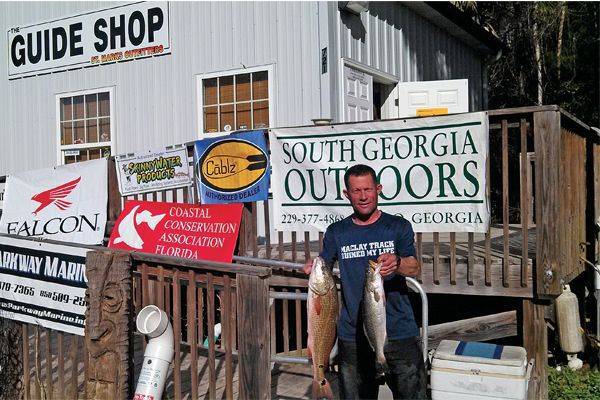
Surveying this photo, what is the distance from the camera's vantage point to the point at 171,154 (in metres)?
6.98

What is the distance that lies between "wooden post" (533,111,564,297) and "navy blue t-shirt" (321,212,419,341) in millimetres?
1702

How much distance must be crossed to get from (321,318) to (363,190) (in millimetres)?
765

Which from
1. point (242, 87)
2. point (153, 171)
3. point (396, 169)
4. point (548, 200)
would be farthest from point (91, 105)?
point (548, 200)

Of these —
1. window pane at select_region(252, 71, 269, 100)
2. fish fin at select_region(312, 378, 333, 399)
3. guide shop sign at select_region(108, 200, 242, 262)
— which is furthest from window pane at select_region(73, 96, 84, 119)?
fish fin at select_region(312, 378, 333, 399)

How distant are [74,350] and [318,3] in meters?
5.53

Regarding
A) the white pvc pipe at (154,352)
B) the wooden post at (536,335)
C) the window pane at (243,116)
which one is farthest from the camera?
the window pane at (243,116)

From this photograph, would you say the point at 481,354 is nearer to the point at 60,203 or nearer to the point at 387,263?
the point at 387,263

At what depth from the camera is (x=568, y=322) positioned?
554 centimetres

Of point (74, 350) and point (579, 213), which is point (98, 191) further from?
point (579, 213)

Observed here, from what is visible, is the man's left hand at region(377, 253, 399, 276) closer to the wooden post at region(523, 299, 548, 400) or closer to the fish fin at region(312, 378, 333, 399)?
the fish fin at region(312, 378, 333, 399)

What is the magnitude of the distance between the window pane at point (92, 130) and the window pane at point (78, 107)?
22 cm

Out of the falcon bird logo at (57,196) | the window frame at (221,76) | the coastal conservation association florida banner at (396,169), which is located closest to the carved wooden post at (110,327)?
the coastal conservation association florida banner at (396,169)

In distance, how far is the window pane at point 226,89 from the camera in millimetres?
9266

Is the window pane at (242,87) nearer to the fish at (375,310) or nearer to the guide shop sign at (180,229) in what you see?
the guide shop sign at (180,229)
